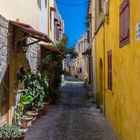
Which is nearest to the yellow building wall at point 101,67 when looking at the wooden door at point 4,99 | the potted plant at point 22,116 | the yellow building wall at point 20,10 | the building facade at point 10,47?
the yellow building wall at point 20,10

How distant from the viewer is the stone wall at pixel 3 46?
26.6 ft

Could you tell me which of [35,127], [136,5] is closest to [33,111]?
[35,127]

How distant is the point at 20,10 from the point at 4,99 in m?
3.30

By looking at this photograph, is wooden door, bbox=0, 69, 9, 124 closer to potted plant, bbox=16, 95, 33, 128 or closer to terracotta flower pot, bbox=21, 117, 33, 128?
potted plant, bbox=16, 95, 33, 128

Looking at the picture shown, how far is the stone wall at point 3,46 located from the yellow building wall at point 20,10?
304 mm

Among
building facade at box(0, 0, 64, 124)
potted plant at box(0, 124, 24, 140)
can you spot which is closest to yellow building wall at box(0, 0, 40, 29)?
building facade at box(0, 0, 64, 124)

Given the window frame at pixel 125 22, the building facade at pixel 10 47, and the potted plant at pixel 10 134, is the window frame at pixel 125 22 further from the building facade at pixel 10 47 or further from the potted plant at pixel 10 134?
the potted plant at pixel 10 134

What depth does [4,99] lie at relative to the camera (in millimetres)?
8945

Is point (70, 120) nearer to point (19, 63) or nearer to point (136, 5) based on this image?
point (19, 63)

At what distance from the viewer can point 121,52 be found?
800 centimetres

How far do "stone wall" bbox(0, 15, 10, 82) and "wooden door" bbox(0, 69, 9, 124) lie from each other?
0.44 m

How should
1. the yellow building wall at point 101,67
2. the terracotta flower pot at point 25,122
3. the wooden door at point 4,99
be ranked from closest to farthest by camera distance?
the wooden door at point 4,99 → the terracotta flower pot at point 25,122 → the yellow building wall at point 101,67

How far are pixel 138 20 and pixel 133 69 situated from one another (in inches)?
41.9

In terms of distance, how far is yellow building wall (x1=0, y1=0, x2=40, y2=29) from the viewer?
28.4 ft
